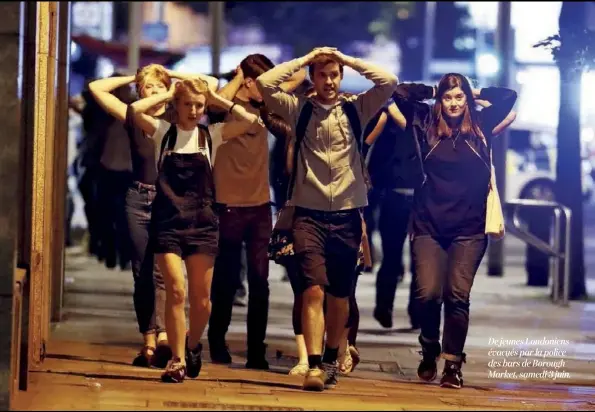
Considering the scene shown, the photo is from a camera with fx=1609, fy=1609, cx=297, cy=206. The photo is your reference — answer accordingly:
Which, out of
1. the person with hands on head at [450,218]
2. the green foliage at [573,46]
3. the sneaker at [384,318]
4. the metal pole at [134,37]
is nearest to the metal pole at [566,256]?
the green foliage at [573,46]

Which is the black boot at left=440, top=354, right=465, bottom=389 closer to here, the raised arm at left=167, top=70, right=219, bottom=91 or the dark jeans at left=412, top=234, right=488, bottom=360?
the dark jeans at left=412, top=234, right=488, bottom=360

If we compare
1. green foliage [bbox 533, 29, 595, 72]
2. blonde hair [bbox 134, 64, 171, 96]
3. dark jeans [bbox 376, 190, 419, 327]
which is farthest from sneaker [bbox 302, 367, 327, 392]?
green foliage [bbox 533, 29, 595, 72]

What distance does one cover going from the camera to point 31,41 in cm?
861

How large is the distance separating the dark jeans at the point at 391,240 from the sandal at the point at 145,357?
10.2 ft

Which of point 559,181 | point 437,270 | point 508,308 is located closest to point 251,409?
point 437,270

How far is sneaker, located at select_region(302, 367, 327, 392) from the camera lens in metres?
9.45

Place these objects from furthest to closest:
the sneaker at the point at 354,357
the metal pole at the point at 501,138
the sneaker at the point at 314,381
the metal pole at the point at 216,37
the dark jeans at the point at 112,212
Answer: the metal pole at the point at 216,37 → the metal pole at the point at 501,138 → the dark jeans at the point at 112,212 → the sneaker at the point at 354,357 → the sneaker at the point at 314,381

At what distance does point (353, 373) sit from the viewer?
1071 cm

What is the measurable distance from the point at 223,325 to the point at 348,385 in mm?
1320

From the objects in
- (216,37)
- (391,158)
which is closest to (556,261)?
(391,158)

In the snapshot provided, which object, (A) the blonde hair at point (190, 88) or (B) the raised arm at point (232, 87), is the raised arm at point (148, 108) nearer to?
(A) the blonde hair at point (190, 88)

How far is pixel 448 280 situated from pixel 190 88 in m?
2.03

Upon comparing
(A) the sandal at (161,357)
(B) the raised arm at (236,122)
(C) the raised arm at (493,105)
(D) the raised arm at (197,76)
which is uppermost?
(D) the raised arm at (197,76)

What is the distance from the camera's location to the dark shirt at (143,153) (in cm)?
1030
